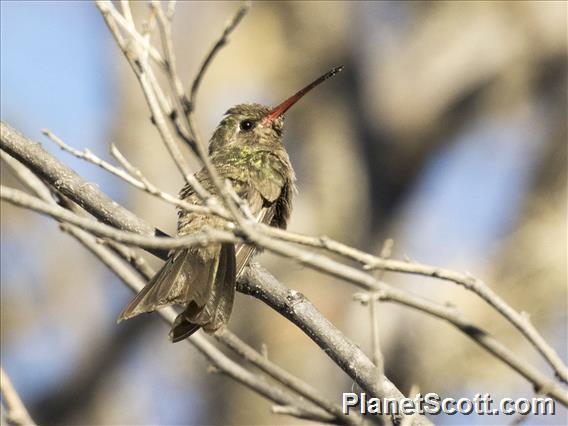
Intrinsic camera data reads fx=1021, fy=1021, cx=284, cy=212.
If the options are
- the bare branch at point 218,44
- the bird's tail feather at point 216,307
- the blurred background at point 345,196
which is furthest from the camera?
the blurred background at point 345,196

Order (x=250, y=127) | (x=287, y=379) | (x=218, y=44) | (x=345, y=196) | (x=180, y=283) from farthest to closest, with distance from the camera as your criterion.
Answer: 1. (x=345, y=196)
2. (x=250, y=127)
3. (x=180, y=283)
4. (x=287, y=379)
5. (x=218, y=44)

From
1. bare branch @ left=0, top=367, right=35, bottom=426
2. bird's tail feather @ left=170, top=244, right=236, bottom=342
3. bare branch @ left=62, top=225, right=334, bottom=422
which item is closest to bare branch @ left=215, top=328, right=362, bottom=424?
bare branch @ left=62, top=225, right=334, bottom=422

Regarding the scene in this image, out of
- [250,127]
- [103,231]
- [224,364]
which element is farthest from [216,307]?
[250,127]

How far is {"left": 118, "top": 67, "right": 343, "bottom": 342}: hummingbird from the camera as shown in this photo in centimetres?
433

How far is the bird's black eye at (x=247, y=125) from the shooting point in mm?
6820

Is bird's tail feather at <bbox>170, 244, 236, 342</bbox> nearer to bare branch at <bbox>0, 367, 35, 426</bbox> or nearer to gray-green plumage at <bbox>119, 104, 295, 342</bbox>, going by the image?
gray-green plumage at <bbox>119, 104, 295, 342</bbox>

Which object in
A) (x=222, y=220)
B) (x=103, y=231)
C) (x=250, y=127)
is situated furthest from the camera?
(x=250, y=127)

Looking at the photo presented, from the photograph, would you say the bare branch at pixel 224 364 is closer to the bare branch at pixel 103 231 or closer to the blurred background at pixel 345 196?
the bare branch at pixel 103 231

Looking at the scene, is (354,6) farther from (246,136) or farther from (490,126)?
(246,136)

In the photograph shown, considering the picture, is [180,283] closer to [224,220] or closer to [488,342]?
[224,220]

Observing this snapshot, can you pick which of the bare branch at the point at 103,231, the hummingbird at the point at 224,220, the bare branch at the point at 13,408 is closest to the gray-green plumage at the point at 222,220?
the hummingbird at the point at 224,220

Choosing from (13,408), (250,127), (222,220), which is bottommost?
(13,408)

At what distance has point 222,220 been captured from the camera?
215 inches

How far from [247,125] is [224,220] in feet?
8.13
